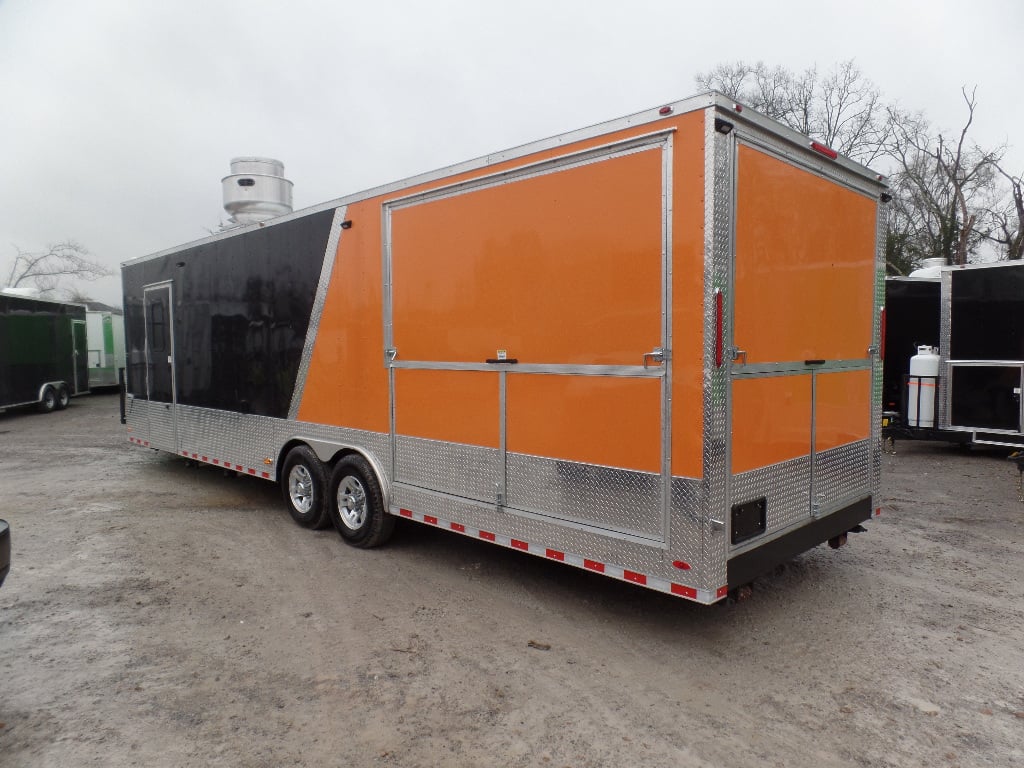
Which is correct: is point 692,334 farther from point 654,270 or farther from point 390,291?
point 390,291

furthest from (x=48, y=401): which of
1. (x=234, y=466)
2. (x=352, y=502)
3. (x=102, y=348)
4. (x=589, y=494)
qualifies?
(x=589, y=494)

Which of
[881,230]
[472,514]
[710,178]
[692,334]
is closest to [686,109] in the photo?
[710,178]

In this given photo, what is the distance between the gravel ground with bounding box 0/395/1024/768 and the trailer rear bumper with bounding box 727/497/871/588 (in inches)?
17.9

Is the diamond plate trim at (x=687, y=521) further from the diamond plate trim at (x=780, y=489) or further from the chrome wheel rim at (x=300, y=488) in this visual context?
the chrome wheel rim at (x=300, y=488)

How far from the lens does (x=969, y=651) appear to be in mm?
3842

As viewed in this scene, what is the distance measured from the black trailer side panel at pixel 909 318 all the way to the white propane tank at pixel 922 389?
1.19 m

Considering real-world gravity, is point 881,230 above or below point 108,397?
above

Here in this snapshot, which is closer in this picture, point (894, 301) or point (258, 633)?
point (258, 633)

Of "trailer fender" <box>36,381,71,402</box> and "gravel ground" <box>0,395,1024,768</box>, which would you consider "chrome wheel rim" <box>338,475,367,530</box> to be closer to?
"gravel ground" <box>0,395,1024,768</box>

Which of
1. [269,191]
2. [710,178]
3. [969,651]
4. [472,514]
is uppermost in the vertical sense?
[269,191]

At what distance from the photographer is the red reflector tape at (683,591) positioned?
11.5 feet

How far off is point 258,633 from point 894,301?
10730 mm

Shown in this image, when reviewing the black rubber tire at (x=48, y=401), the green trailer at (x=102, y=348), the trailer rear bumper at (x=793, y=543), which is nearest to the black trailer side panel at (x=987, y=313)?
the trailer rear bumper at (x=793, y=543)

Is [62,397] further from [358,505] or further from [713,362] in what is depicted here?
[713,362]
